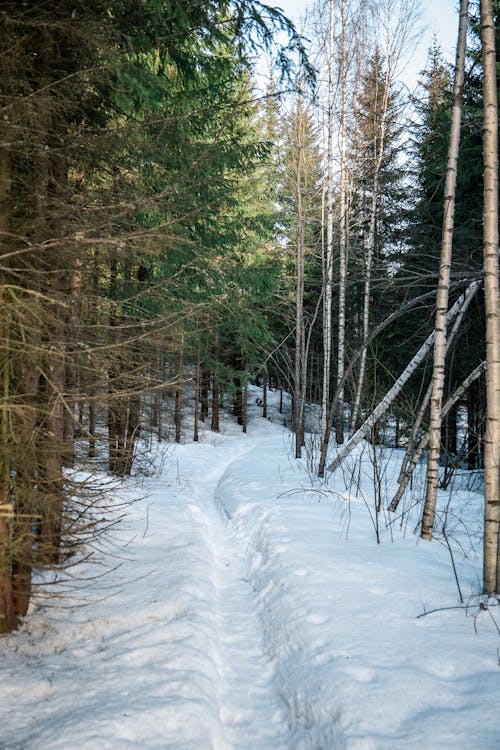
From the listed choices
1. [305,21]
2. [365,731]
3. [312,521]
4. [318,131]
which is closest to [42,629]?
[365,731]

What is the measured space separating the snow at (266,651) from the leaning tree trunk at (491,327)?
1.74ft

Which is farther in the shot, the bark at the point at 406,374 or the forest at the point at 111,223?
the bark at the point at 406,374

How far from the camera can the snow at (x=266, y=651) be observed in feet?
8.41

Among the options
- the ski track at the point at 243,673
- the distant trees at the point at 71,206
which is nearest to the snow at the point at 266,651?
the ski track at the point at 243,673

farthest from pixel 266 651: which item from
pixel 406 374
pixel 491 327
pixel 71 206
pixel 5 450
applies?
pixel 406 374

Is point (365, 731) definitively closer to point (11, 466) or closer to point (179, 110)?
point (11, 466)

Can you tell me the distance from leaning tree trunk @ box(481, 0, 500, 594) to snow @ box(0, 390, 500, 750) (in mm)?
531

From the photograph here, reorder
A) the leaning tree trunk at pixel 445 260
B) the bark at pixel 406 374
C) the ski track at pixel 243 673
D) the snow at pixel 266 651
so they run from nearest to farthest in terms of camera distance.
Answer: the snow at pixel 266 651
the ski track at pixel 243 673
the leaning tree trunk at pixel 445 260
the bark at pixel 406 374

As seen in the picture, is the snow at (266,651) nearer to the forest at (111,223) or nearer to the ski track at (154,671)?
the ski track at (154,671)

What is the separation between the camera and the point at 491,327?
151 inches

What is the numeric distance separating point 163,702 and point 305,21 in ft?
52.7

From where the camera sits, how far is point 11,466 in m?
3.57

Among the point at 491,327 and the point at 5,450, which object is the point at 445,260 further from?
the point at 5,450

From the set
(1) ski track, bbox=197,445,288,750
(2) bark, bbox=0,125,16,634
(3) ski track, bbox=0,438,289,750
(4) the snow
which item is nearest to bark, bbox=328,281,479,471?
(4) the snow
